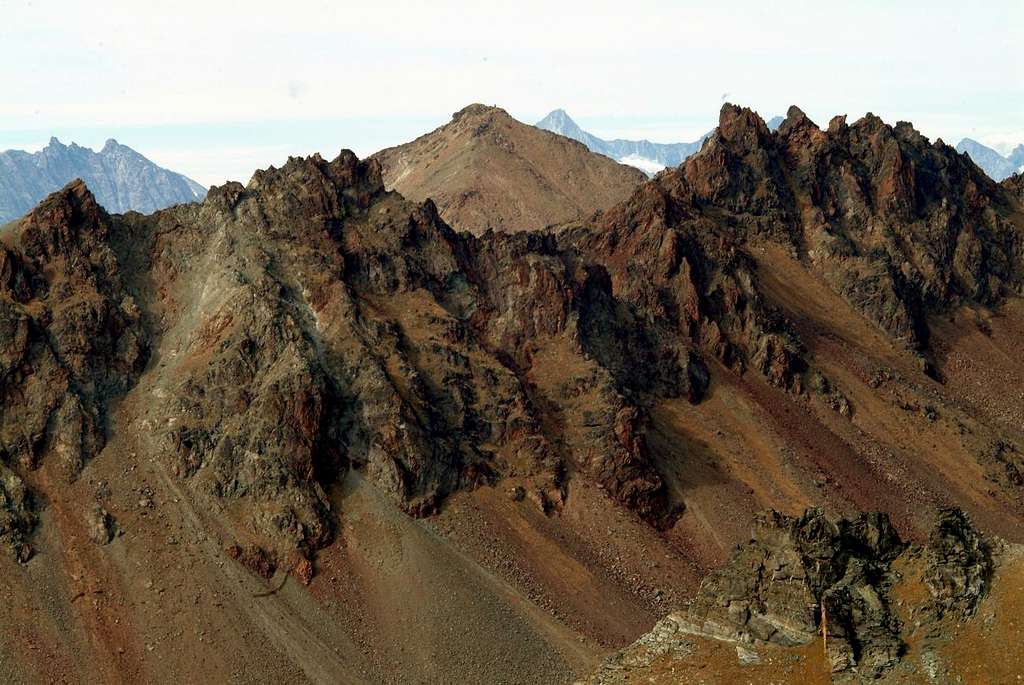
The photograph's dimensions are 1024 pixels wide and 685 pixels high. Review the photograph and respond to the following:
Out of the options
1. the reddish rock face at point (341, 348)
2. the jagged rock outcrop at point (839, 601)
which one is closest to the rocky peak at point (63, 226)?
the reddish rock face at point (341, 348)

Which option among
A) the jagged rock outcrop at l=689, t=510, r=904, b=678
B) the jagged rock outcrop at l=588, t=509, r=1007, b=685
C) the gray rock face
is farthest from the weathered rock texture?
the gray rock face

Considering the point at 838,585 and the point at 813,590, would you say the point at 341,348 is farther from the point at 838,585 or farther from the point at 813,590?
the point at 838,585

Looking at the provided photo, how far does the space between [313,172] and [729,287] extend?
56.3 meters

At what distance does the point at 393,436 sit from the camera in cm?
12394

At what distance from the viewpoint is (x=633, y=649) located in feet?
214

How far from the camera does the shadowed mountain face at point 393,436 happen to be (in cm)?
10969

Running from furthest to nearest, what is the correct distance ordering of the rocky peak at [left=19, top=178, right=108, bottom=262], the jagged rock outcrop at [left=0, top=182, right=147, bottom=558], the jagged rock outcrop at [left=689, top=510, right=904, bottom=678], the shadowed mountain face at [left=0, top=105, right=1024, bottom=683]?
the rocky peak at [left=19, top=178, right=108, bottom=262] < the jagged rock outcrop at [left=0, top=182, right=147, bottom=558] < the shadowed mountain face at [left=0, top=105, right=1024, bottom=683] < the jagged rock outcrop at [left=689, top=510, right=904, bottom=678]

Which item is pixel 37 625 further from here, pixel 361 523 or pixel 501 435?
pixel 501 435

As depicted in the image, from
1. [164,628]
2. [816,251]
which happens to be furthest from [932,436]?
[164,628]

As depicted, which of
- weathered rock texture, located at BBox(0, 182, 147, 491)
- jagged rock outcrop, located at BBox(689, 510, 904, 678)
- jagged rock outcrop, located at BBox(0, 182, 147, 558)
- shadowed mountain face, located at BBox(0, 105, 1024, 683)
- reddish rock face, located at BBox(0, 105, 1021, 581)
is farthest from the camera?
reddish rock face, located at BBox(0, 105, 1021, 581)

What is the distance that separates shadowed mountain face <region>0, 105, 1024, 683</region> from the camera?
360ft

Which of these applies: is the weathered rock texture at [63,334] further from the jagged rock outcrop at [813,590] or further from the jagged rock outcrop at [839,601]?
the jagged rock outcrop at [813,590]

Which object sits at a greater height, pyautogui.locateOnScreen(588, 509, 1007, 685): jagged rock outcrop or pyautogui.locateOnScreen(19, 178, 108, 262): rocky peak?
pyautogui.locateOnScreen(19, 178, 108, 262): rocky peak

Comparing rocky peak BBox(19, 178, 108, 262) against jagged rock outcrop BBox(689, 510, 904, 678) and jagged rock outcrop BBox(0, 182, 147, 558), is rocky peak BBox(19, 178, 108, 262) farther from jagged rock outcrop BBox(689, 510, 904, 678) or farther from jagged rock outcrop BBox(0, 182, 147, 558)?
jagged rock outcrop BBox(689, 510, 904, 678)
